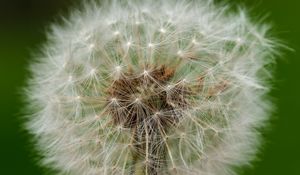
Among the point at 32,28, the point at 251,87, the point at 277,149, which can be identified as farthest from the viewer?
the point at 32,28

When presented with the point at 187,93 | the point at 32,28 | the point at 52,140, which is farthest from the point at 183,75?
the point at 32,28

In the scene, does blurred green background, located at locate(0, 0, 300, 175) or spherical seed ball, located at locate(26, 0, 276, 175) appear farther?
blurred green background, located at locate(0, 0, 300, 175)

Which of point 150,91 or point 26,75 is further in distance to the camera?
point 26,75

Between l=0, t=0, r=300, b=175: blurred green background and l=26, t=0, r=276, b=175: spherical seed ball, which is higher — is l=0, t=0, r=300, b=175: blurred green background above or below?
above

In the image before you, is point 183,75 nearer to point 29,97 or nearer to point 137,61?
point 137,61
